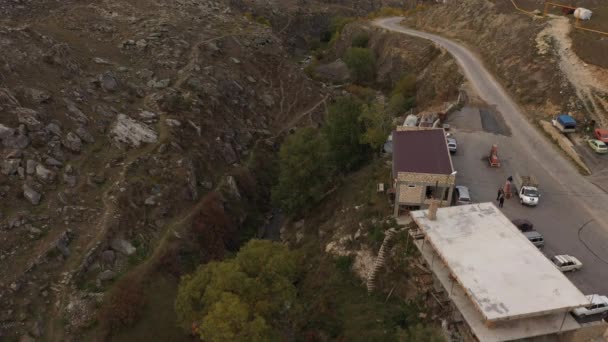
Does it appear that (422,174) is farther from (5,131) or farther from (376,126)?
(5,131)

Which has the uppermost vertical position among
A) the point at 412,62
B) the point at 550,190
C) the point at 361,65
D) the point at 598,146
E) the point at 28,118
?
the point at 28,118

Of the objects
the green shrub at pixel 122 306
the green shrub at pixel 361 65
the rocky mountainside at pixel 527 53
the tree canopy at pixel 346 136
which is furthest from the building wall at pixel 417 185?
the green shrub at pixel 361 65

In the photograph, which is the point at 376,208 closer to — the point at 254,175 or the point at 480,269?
the point at 480,269

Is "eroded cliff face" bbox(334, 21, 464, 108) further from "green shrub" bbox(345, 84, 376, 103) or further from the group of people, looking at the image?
the group of people

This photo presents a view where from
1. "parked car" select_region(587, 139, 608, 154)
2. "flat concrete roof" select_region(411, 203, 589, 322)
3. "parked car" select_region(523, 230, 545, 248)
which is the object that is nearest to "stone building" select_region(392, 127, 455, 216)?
"flat concrete roof" select_region(411, 203, 589, 322)

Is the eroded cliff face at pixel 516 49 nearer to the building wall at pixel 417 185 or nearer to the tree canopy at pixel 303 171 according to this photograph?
the building wall at pixel 417 185

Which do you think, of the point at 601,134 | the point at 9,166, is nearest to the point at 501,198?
the point at 601,134

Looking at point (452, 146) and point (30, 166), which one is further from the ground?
Answer: point (452, 146)
